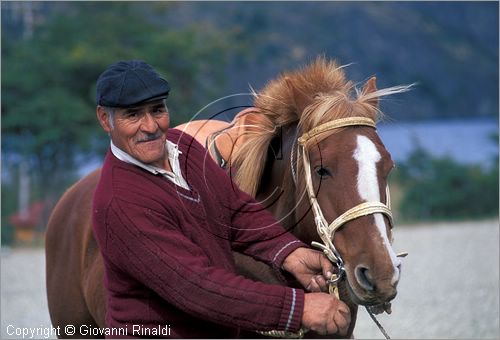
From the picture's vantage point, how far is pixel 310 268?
3414 millimetres

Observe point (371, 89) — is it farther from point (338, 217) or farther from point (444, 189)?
point (444, 189)

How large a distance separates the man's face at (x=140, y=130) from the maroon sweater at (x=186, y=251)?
7cm

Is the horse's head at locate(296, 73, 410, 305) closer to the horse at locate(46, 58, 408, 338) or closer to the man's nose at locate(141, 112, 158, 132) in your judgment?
the horse at locate(46, 58, 408, 338)

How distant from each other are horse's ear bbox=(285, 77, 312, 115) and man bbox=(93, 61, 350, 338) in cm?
46

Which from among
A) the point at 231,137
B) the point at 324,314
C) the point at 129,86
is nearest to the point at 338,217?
the point at 324,314

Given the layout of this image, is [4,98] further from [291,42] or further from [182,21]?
[291,42]

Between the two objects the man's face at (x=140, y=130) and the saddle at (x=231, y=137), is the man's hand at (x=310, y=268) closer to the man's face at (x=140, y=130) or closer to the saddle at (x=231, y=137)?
the man's face at (x=140, y=130)

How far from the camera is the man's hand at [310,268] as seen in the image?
10.9ft

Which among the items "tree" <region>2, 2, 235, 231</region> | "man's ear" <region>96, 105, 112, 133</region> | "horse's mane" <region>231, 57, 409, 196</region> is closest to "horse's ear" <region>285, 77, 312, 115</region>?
"horse's mane" <region>231, 57, 409, 196</region>

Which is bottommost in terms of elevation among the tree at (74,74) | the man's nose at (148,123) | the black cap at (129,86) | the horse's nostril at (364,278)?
the tree at (74,74)

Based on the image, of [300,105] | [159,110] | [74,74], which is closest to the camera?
A: [159,110]

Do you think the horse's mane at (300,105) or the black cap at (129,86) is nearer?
the black cap at (129,86)

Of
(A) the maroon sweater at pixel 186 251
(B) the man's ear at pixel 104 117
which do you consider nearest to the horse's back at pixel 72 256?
(A) the maroon sweater at pixel 186 251

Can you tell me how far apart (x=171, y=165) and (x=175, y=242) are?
1.30 ft
